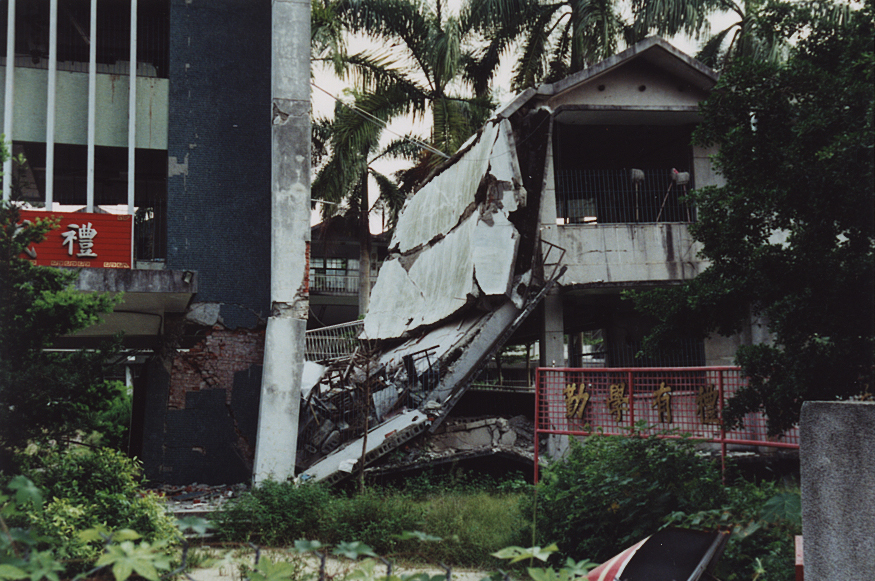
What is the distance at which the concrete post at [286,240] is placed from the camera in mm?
9750

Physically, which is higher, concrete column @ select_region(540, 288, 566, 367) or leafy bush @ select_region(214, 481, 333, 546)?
concrete column @ select_region(540, 288, 566, 367)

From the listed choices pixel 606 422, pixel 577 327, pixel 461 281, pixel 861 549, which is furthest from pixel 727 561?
pixel 577 327

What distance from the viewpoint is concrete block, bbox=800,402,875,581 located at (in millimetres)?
2928

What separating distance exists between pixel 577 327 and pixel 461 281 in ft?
29.7

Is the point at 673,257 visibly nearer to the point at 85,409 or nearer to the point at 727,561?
the point at 727,561

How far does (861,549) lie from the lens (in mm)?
2930

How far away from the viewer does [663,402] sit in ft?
29.0

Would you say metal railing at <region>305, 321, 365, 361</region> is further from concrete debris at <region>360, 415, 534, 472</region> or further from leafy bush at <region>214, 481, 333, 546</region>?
leafy bush at <region>214, 481, 333, 546</region>

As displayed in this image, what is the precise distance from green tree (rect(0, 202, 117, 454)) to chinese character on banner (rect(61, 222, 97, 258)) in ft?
12.3

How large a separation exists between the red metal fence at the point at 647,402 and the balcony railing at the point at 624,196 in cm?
584

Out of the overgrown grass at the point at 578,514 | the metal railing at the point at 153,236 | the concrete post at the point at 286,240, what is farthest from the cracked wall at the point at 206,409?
the metal railing at the point at 153,236

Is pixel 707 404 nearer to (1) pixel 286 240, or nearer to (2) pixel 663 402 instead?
(2) pixel 663 402

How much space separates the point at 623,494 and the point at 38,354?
4.91m

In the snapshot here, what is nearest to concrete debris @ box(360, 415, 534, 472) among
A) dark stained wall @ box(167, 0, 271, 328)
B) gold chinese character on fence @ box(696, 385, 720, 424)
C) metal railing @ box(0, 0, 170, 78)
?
dark stained wall @ box(167, 0, 271, 328)
